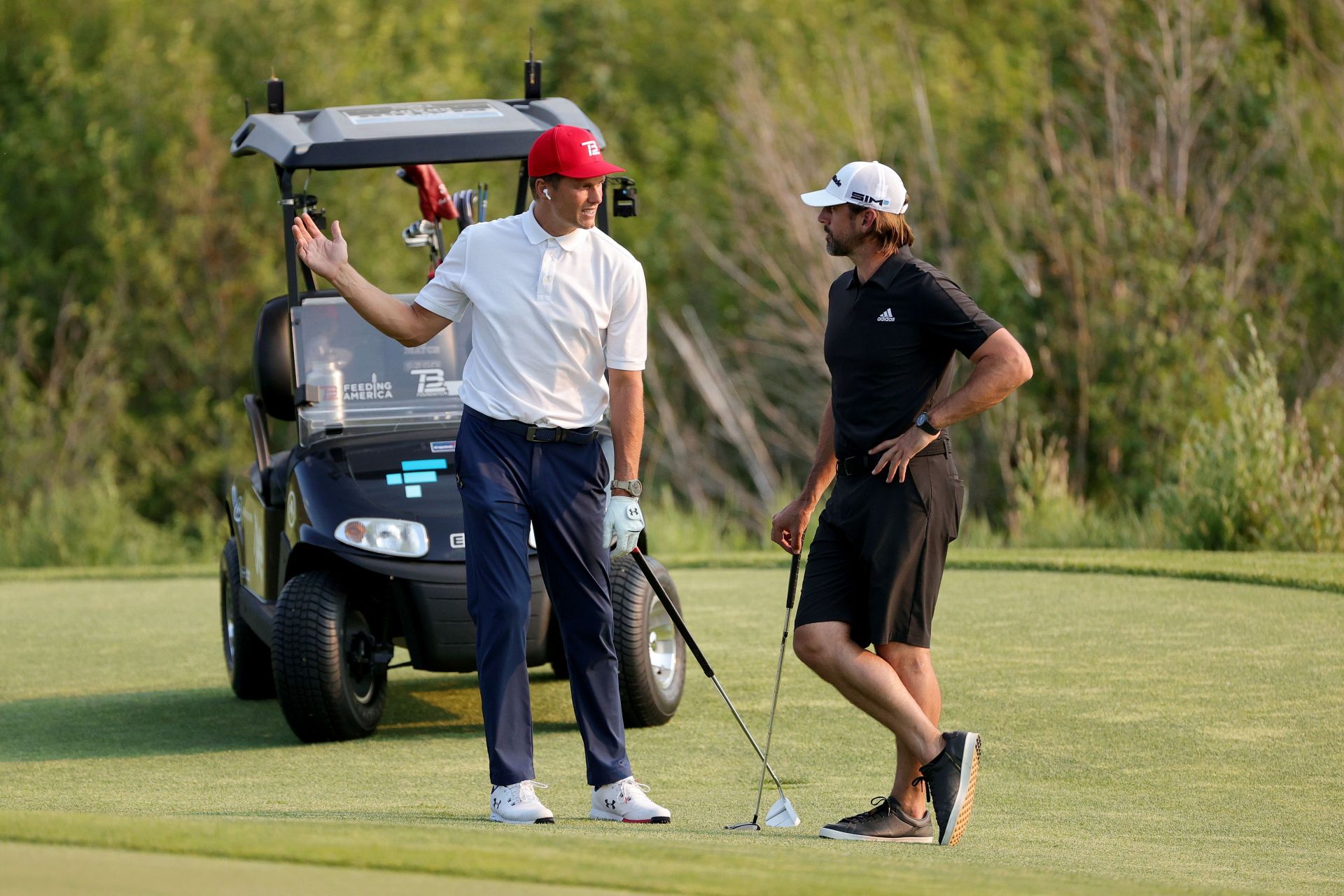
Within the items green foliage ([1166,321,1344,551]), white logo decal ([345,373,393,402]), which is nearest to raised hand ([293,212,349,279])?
white logo decal ([345,373,393,402])

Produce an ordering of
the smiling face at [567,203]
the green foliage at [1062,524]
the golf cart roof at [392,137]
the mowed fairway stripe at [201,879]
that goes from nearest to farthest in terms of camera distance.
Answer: the mowed fairway stripe at [201,879] → the smiling face at [567,203] → the golf cart roof at [392,137] → the green foliage at [1062,524]

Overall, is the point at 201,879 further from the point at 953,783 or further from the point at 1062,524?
the point at 1062,524

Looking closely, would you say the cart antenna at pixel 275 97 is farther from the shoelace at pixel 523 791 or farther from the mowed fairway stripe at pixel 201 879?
the mowed fairway stripe at pixel 201 879

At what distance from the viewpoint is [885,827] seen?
5113 millimetres

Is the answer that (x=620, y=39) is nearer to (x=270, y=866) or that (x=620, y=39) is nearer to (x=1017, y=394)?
(x=1017, y=394)

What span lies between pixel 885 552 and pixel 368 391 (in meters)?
3.23

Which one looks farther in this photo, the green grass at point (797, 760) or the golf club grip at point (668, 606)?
the golf club grip at point (668, 606)

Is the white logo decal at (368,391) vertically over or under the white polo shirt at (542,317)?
under

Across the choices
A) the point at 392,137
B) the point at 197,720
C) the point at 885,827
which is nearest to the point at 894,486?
the point at 885,827

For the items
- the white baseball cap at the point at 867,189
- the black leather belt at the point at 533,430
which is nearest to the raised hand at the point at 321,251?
the black leather belt at the point at 533,430

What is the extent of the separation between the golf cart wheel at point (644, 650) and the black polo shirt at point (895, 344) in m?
1.84

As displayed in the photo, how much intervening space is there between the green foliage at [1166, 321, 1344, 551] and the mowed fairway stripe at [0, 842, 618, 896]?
392 inches

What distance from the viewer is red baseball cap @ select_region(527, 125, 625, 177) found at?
16.9 feet

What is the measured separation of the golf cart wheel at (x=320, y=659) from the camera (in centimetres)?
671
